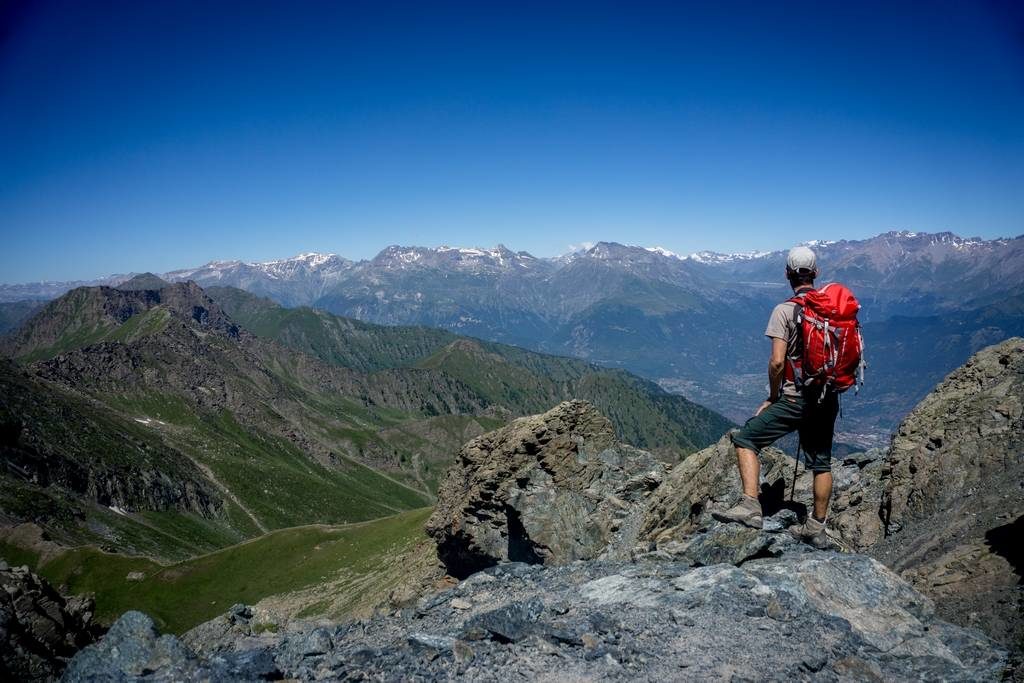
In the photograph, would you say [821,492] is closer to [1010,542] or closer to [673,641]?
[1010,542]

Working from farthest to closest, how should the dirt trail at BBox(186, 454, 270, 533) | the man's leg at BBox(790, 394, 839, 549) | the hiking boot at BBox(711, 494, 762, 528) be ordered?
the dirt trail at BBox(186, 454, 270, 533) → the hiking boot at BBox(711, 494, 762, 528) → the man's leg at BBox(790, 394, 839, 549)

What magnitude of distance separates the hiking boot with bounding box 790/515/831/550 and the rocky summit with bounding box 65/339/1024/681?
1.18 ft

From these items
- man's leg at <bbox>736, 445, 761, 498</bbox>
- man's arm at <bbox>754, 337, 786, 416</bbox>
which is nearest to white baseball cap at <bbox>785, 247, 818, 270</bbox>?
man's arm at <bbox>754, 337, 786, 416</bbox>

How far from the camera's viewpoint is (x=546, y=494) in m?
30.0

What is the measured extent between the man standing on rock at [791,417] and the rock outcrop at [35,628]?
19748 mm

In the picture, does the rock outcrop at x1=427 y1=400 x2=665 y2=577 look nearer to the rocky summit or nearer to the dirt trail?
the rocky summit

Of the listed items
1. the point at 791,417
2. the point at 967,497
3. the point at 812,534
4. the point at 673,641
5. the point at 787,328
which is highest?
the point at 787,328

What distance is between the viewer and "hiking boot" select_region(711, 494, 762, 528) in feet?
44.2

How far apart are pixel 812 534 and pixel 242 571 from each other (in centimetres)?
8623

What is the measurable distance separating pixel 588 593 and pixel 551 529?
15416 mm

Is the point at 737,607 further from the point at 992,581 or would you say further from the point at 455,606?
the point at 455,606

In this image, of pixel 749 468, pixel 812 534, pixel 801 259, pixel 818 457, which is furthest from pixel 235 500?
pixel 801 259

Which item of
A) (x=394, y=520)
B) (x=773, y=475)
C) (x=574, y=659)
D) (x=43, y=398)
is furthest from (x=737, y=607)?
(x=43, y=398)

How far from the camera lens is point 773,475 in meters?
22.1
